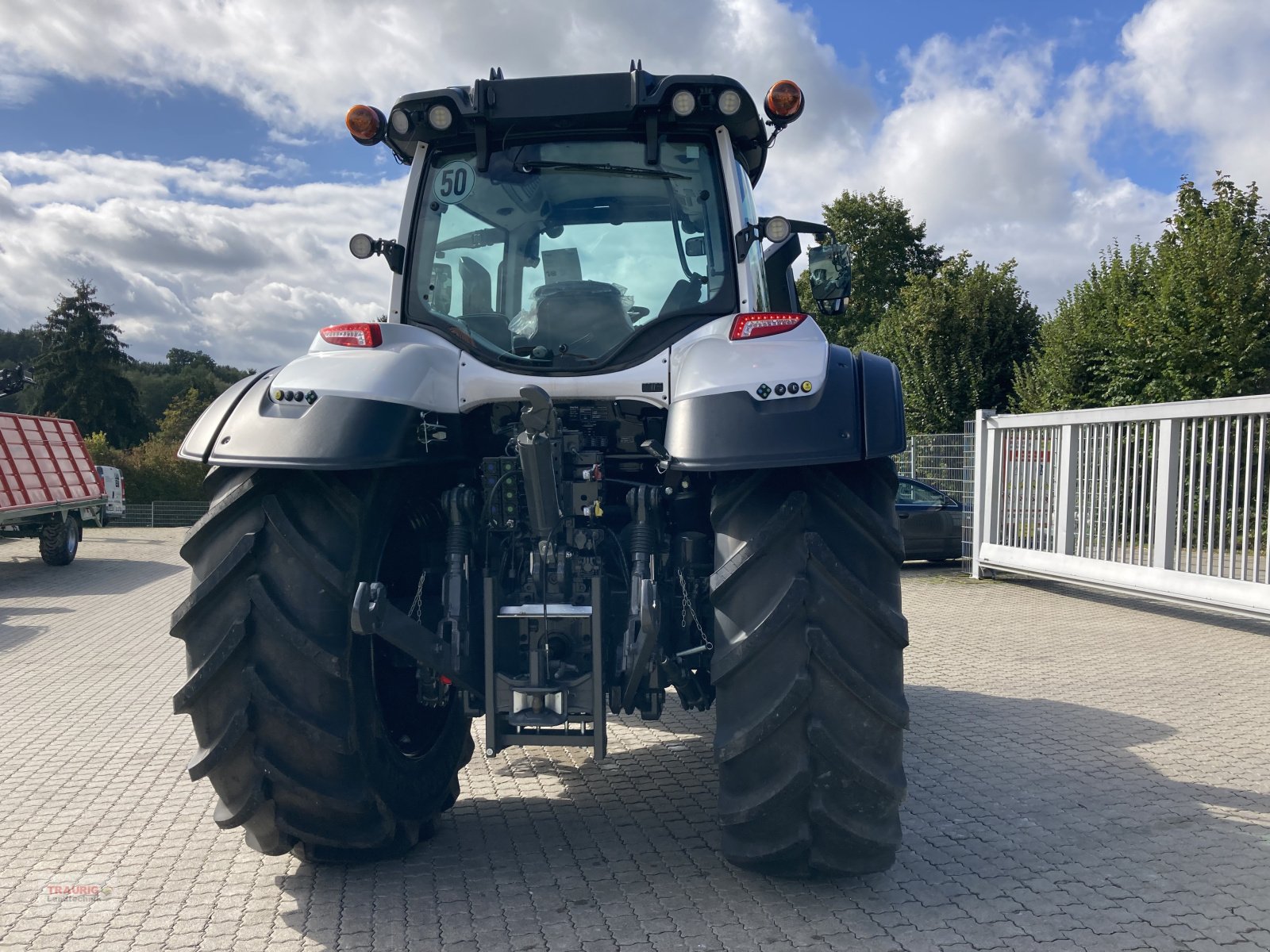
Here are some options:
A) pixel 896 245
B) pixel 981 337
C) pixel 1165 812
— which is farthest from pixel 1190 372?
pixel 896 245

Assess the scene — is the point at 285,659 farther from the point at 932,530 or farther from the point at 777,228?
the point at 932,530

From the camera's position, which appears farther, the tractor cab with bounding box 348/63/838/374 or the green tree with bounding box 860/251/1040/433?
the green tree with bounding box 860/251/1040/433

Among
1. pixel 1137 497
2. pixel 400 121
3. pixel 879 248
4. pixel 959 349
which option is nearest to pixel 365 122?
pixel 400 121

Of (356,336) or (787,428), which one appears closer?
(787,428)

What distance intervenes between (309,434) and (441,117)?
146cm

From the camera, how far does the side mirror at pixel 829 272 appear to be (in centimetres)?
430

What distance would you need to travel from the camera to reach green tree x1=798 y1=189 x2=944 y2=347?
41000 millimetres

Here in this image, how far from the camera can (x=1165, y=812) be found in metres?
4.40

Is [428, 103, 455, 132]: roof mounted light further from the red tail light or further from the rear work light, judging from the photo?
the rear work light

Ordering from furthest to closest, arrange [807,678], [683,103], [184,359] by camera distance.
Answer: [184,359]
[683,103]
[807,678]

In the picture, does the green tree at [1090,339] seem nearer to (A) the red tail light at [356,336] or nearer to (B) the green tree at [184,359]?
(A) the red tail light at [356,336]

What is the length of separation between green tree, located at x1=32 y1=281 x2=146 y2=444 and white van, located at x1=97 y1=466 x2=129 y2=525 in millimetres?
41756

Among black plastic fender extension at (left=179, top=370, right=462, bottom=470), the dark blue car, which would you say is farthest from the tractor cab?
the dark blue car

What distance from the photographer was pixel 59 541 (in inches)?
640
